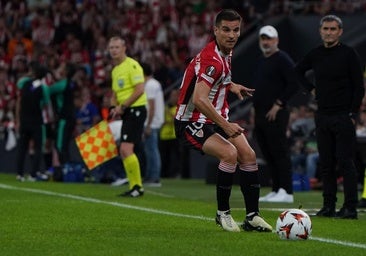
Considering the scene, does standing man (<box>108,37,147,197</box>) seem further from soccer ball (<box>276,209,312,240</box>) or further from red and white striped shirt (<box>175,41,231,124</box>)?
soccer ball (<box>276,209,312,240</box>)

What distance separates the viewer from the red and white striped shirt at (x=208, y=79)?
9.82 m

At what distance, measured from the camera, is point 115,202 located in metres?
13.9

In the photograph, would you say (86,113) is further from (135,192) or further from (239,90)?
(239,90)

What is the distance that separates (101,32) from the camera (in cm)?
2784

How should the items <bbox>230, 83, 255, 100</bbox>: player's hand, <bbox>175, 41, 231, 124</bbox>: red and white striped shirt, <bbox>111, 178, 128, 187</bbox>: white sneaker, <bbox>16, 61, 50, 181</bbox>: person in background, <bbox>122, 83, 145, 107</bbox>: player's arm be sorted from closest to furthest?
<bbox>175, 41, 231, 124</bbox>: red and white striped shirt < <bbox>230, 83, 255, 100</bbox>: player's hand < <bbox>122, 83, 145, 107</bbox>: player's arm < <bbox>111, 178, 128, 187</bbox>: white sneaker < <bbox>16, 61, 50, 181</bbox>: person in background

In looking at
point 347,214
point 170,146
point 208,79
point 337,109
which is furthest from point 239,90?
point 170,146

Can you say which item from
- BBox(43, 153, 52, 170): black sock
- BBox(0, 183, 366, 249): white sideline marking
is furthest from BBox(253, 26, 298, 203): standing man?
BBox(43, 153, 52, 170): black sock

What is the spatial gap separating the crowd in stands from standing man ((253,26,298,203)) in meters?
8.42

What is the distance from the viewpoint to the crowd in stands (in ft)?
80.7

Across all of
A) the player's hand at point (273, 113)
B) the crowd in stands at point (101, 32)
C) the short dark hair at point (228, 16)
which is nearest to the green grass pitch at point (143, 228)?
the player's hand at point (273, 113)

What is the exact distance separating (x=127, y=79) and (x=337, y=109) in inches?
166

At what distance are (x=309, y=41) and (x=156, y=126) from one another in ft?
18.5

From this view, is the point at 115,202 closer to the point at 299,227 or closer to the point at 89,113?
the point at 299,227

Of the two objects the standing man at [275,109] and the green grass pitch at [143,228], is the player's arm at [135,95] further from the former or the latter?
the standing man at [275,109]
